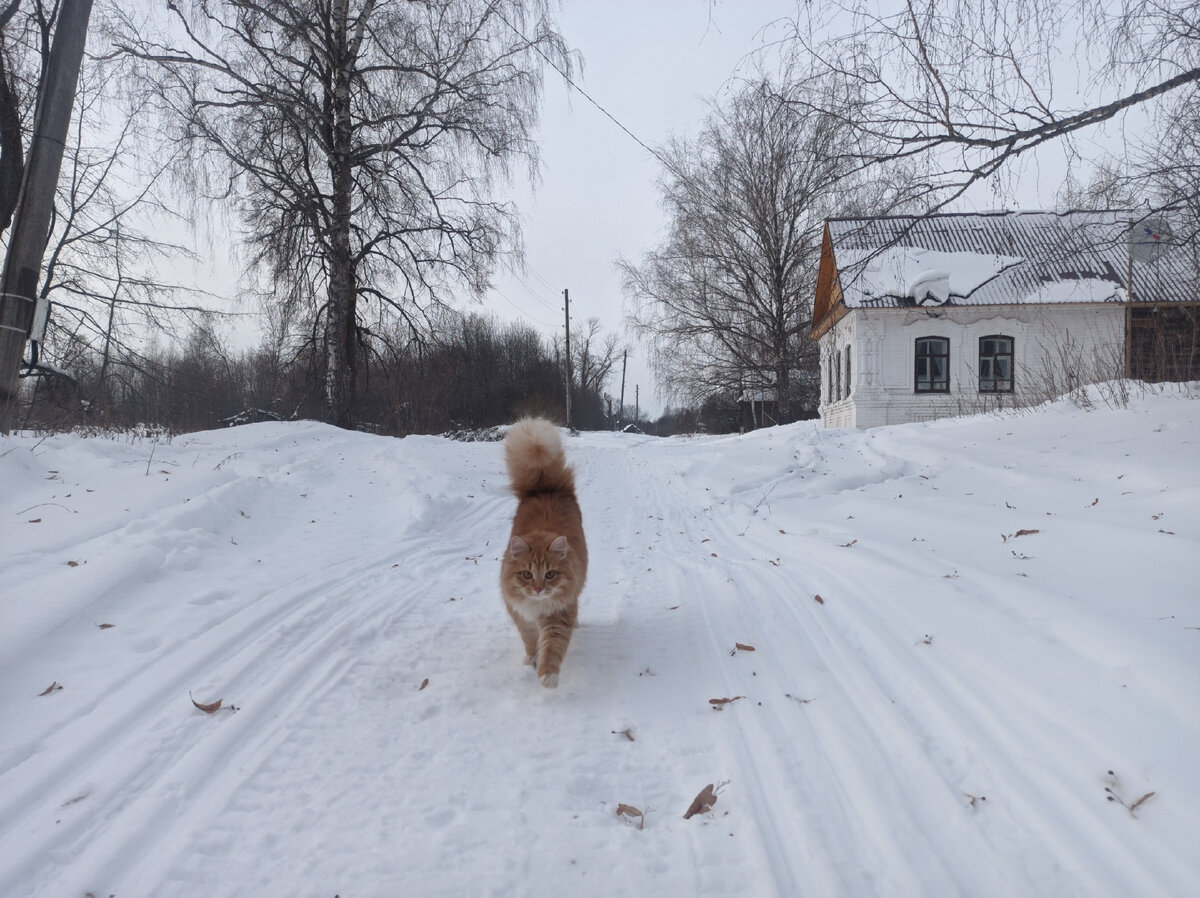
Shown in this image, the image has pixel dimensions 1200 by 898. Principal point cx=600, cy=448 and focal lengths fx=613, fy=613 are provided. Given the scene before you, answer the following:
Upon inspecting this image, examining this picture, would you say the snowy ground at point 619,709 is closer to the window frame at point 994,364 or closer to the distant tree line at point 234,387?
the distant tree line at point 234,387

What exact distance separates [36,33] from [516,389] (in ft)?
107

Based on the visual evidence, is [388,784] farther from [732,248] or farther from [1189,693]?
[732,248]

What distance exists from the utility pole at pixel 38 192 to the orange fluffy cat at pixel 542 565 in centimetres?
649

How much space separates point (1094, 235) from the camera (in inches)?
207

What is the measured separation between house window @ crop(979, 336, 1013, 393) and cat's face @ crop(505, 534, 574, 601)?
1997 centimetres

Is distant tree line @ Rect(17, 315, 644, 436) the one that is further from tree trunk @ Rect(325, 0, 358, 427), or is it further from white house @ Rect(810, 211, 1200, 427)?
white house @ Rect(810, 211, 1200, 427)

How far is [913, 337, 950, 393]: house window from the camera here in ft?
63.8

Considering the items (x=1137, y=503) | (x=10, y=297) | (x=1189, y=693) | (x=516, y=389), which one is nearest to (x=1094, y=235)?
(x=1137, y=503)

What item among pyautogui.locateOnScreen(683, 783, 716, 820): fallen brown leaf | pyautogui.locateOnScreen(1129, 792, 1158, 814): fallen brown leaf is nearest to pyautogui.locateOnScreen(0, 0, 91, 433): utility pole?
pyautogui.locateOnScreen(683, 783, 716, 820): fallen brown leaf

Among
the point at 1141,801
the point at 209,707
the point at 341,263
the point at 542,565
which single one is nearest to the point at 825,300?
the point at 341,263

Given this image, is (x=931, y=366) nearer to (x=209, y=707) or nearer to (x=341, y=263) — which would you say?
(x=341, y=263)

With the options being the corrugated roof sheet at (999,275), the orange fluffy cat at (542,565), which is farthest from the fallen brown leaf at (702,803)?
the corrugated roof sheet at (999,275)

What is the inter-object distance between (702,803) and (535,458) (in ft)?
7.91

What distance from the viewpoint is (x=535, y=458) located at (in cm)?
416
